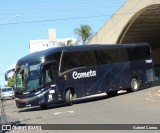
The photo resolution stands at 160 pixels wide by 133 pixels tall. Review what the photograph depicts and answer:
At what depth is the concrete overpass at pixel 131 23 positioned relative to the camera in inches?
1764

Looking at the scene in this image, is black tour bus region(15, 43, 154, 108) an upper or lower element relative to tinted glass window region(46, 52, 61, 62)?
lower

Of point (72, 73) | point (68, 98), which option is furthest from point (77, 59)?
point (68, 98)

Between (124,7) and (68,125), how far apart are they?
33.5 meters

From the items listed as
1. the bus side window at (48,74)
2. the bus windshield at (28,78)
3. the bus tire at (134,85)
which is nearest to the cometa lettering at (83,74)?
the bus side window at (48,74)

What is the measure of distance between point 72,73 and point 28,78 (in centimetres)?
248

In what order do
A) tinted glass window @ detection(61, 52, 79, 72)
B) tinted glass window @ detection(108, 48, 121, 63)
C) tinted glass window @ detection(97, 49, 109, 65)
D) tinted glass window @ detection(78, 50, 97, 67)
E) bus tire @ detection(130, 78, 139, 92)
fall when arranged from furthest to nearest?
1. bus tire @ detection(130, 78, 139, 92)
2. tinted glass window @ detection(108, 48, 121, 63)
3. tinted glass window @ detection(97, 49, 109, 65)
4. tinted glass window @ detection(78, 50, 97, 67)
5. tinted glass window @ detection(61, 52, 79, 72)

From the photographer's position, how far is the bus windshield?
22.6 m

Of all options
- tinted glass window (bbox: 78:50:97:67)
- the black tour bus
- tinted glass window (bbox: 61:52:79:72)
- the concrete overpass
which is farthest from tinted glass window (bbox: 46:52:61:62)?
the concrete overpass

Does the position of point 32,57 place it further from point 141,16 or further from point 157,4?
point 141,16

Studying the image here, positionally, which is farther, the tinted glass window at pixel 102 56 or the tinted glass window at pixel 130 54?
the tinted glass window at pixel 130 54

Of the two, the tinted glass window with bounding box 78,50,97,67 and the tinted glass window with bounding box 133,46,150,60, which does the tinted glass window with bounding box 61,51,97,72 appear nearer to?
the tinted glass window with bounding box 78,50,97,67

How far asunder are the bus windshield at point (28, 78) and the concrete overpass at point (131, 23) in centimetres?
2161

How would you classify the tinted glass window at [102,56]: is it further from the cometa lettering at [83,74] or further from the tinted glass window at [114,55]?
the cometa lettering at [83,74]

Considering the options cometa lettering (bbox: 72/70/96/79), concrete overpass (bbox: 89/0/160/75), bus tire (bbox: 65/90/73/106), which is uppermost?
concrete overpass (bbox: 89/0/160/75)
